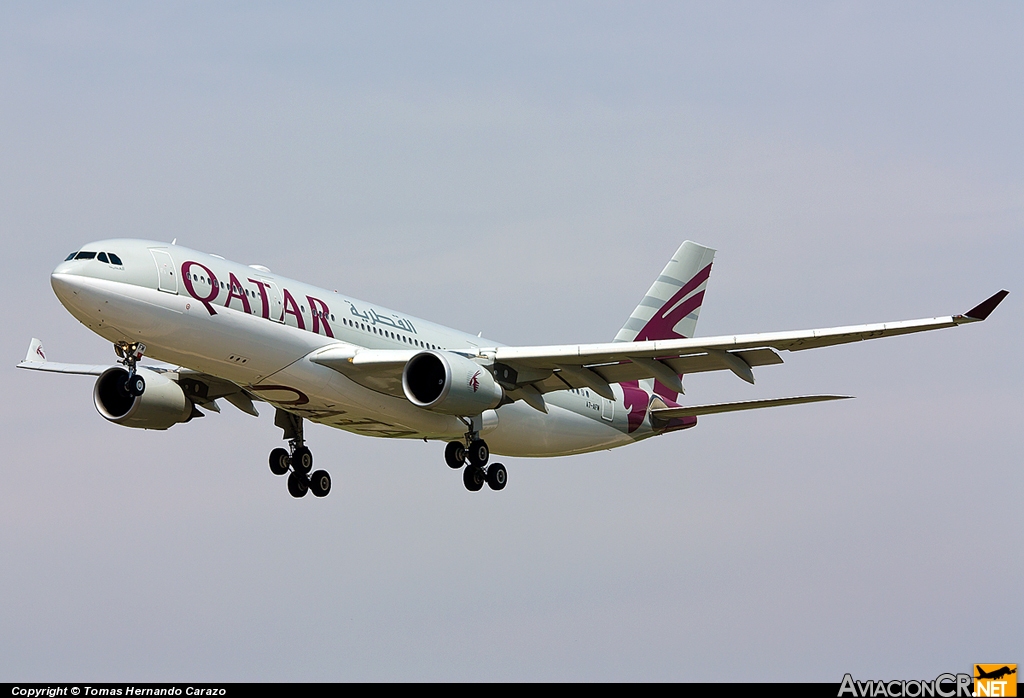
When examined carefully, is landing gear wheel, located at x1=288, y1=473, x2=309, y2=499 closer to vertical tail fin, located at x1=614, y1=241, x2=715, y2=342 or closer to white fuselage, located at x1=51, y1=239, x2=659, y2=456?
white fuselage, located at x1=51, y1=239, x2=659, y2=456

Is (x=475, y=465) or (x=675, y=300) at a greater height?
(x=675, y=300)

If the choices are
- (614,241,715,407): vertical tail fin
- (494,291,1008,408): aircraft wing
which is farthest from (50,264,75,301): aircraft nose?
(614,241,715,407): vertical tail fin

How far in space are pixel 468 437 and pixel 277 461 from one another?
6476 millimetres

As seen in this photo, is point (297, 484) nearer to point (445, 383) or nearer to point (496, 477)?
point (496, 477)

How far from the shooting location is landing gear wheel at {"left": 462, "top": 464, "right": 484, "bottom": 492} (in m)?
38.4

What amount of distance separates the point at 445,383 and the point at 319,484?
8276mm

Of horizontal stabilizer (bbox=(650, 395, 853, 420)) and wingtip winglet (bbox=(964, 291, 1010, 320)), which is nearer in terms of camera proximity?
wingtip winglet (bbox=(964, 291, 1010, 320))

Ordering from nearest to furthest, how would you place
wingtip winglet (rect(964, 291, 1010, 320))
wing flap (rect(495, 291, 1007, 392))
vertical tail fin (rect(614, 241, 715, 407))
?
wingtip winglet (rect(964, 291, 1010, 320))
wing flap (rect(495, 291, 1007, 392))
vertical tail fin (rect(614, 241, 715, 407))

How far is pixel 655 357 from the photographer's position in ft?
115

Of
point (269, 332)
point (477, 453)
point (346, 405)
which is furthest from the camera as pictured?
point (477, 453)

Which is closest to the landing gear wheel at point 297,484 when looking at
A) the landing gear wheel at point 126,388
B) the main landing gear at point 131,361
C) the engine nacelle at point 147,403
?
the engine nacelle at point 147,403

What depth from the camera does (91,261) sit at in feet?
104

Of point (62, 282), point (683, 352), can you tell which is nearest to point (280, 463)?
point (62, 282)

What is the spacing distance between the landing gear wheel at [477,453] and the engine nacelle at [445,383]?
237cm
